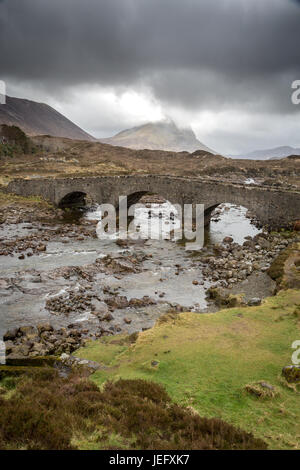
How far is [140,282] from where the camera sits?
20.6 meters

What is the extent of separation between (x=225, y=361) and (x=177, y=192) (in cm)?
2869

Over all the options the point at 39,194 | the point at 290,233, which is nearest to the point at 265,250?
the point at 290,233

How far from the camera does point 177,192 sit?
36562 millimetres

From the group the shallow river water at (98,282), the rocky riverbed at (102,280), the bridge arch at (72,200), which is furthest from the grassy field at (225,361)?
the bridge arch at (72,200)

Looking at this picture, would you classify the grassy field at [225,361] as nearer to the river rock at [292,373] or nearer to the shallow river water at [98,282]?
the river rock at [292,373]

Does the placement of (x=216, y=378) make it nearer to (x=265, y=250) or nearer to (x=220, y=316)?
(x=220, y=316)

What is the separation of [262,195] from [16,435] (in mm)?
28181

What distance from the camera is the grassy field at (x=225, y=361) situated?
6859mm

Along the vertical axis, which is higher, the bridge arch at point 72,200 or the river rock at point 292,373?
the bridge arch at point 72,200

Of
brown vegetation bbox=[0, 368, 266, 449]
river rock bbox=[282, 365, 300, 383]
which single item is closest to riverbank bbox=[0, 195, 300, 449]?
brown vegetation bbox=[0, 368, 266, 449]

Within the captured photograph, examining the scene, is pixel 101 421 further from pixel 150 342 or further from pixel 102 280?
pixel 102 280

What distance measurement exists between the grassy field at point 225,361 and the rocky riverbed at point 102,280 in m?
2.56

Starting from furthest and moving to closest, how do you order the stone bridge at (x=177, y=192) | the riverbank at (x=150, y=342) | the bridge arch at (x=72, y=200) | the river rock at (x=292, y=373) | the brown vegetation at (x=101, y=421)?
the bridge arch at (x=72, y=200) < the stone bridge at (x=177, y=192) < the river rock at (x=292, y=373) < the riverbank at (x=150, y=342) < the brown vegetation at (x=101, y=421)

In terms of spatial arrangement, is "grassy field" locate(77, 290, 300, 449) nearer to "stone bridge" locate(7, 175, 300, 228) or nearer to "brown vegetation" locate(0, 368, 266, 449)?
"brown vegetation" locate(0, 368, 266, 449)
